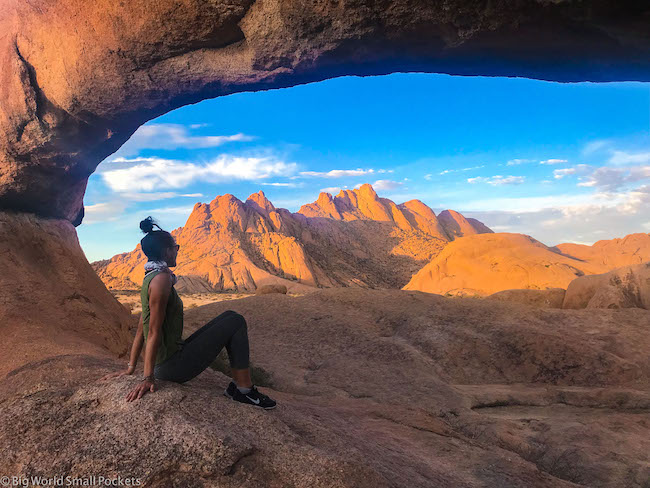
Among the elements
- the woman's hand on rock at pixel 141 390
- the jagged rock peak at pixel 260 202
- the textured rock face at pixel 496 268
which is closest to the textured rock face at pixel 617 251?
the textured rock face at pixel 496 268

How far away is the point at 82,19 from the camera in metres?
6.87

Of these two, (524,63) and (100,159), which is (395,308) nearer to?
(524,63)

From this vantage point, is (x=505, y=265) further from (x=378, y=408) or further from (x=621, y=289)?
(x=378, y=408)

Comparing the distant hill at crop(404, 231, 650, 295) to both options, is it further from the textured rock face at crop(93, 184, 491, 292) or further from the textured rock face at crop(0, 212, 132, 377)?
the textured rock face at crop(0, 212, 132, 377)

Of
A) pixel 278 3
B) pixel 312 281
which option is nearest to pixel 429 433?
pixel 278 3

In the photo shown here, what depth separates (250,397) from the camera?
361cm

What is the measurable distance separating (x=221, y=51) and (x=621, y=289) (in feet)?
39.5

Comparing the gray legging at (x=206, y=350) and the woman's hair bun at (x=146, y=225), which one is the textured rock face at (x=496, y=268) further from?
the woman's hair bun at (x=146, y=225)

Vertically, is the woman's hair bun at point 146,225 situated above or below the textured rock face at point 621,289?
above

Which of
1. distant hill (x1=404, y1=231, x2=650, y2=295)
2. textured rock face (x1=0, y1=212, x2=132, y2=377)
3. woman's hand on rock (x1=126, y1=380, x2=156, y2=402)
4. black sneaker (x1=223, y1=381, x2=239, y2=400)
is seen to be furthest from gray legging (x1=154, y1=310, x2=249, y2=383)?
distant hill (x1=404, y1=231, x2=650, y2=295)

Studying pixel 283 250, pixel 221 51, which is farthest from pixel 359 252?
pixel 221 51

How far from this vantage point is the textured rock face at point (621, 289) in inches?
449

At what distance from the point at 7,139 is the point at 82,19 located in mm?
2895

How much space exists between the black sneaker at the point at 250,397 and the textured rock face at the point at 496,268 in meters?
28.7
